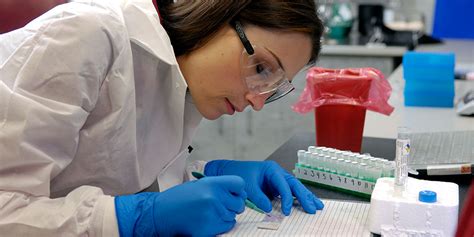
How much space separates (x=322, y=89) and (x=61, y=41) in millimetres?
830

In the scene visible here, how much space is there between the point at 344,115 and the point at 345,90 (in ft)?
0.23

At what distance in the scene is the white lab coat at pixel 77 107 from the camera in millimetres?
1091

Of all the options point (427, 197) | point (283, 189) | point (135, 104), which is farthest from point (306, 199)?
point (135, 104)

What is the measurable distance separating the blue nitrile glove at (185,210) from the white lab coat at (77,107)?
4 cm

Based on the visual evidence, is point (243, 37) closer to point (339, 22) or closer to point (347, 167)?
point (347, 167)

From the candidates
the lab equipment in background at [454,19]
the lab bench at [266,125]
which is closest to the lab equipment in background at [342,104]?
the lab bench at [266,125]

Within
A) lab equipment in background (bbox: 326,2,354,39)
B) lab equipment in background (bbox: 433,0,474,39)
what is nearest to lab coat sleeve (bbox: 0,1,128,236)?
lab equipment in background (bbox: 326,2,354,39)

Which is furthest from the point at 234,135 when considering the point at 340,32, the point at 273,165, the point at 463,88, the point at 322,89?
the point at 273,165

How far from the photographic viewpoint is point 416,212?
1086mm

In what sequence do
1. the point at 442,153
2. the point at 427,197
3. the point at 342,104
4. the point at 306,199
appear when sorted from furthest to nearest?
the point at 342,104 < the point at 442,153 < the point at 306,199 < the point at 427,197

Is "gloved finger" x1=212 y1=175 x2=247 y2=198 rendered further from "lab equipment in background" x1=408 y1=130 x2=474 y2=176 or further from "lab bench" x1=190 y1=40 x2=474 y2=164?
"lab bench" x1=190 y1=40 x2=474 y2=164

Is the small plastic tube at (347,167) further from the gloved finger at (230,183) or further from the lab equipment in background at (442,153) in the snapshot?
the gloved finger at (230,183)

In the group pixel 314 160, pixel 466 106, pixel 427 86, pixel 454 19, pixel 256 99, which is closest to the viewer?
pixel 256 99

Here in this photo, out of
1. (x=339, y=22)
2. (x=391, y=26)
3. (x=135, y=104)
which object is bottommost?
(x=391, y=26)
